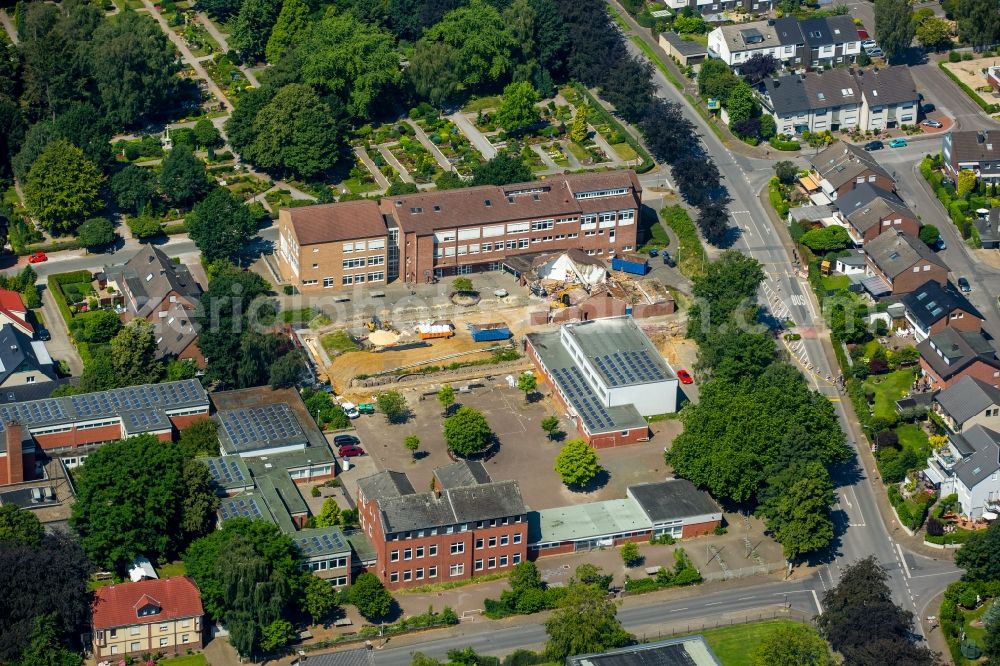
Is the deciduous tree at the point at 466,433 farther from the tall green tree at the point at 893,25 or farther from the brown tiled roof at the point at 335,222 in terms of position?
the tall green tree at the point at 893,25

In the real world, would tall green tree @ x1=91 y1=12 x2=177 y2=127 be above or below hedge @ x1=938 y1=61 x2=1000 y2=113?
above

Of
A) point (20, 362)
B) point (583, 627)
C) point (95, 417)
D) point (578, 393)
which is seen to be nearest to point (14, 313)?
point (20, 362)

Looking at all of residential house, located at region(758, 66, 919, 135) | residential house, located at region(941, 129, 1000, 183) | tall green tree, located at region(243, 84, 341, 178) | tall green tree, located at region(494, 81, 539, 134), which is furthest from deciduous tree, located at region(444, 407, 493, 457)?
residential house, located at region(941, 129, 1000, 183)

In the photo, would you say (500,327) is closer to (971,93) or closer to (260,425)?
(260,425)

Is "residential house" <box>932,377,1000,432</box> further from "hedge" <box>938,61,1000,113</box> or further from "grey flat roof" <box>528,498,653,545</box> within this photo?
"hedge" <box>938,61,1000,113</box>

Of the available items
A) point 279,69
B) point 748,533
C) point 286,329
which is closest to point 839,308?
point 748,533

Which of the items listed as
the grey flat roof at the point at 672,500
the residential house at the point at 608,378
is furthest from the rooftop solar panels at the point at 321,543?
the residential house at the point at 608,378

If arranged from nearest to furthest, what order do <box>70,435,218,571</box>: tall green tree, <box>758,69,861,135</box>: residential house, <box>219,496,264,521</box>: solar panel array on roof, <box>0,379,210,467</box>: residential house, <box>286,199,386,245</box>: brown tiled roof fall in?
1. <box>70,435,218,571</box>: tall green tree
2. <box>219,496,264,521</box>: solar panel array on roof
3. <box>0,379,210,467</box>: residential house
4. <box>286,199,386,245</box>: brown tiled roof
5. <box>758,69,861,135</box>: residential house

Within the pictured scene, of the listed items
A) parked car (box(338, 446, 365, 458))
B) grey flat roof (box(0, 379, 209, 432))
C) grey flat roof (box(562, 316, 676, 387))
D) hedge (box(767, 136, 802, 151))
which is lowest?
hedge (box(767, 136, 802, 151))
